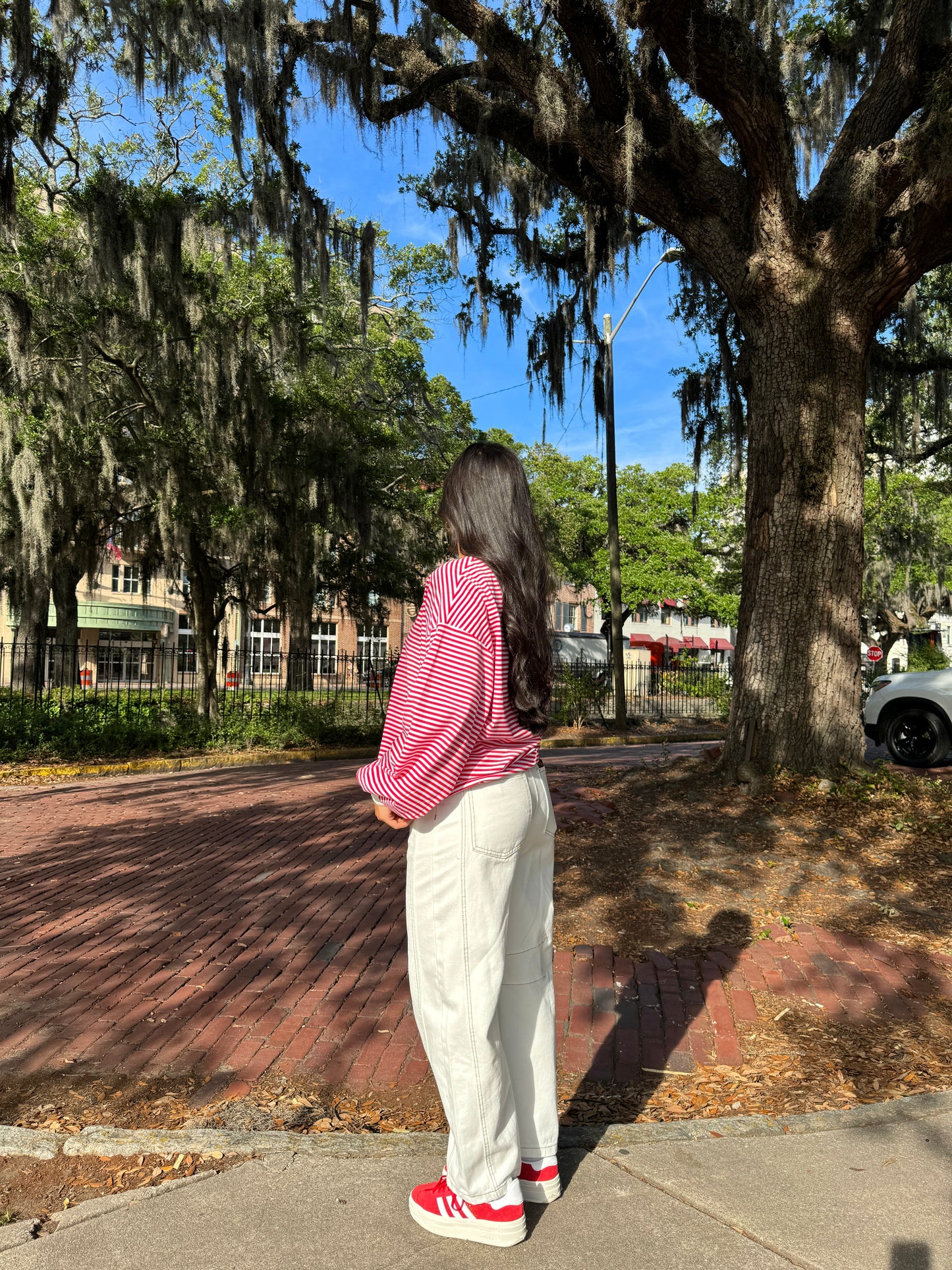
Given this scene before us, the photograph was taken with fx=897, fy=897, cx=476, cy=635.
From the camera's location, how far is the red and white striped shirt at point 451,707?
2094 millimetres

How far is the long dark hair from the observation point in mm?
2209

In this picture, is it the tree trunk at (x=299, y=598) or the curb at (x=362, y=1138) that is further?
the tree trunk at (x=299, y=598)

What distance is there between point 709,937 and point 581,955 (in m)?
0.69

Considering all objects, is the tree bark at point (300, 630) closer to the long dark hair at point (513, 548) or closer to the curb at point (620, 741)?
the curb at point (620, 741)

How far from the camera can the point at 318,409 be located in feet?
46.8

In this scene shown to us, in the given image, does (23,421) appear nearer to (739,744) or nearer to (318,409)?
(318,409)

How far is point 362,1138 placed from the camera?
8.84 ft

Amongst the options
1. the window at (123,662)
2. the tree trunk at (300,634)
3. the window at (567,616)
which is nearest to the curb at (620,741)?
the tree trunk at (300,634)

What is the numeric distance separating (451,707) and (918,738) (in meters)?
10.4

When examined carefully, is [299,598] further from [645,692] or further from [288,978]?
[645,692]

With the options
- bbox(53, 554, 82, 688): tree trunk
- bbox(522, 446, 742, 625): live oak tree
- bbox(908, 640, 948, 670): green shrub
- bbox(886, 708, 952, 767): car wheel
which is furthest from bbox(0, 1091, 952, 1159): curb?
bbox(522, 446, 742, 625): live oak tree

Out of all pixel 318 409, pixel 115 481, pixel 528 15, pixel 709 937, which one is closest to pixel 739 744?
pixel 709 937

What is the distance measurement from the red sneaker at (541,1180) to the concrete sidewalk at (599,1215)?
0.03 m

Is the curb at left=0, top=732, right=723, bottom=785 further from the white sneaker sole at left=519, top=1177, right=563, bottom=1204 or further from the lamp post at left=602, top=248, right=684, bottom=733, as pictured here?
the white sneaker sole at left=519, top=1177, right=563, bottom=1204
